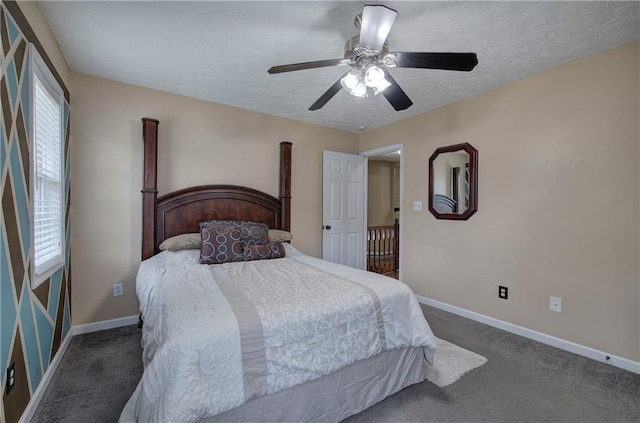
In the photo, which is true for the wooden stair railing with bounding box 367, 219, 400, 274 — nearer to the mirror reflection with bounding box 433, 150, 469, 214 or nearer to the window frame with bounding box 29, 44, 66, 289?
the mirror reflection with bounding box 433, 150, 469, 214

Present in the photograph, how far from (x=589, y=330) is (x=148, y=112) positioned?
4536mm

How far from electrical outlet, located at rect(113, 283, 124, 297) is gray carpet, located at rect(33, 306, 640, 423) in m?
0.46

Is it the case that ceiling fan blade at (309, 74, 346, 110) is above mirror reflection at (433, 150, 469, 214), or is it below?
above

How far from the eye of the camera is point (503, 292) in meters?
2.92

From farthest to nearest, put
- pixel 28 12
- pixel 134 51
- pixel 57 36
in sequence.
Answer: pixel 134 51, pixel 57 36, pixel 28 12

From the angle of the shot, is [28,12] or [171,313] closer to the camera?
[171,313]

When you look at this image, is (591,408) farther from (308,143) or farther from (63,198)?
(63,198)

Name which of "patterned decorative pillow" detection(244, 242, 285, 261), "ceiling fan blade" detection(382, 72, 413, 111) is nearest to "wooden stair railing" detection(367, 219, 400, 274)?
"patterned decorative pillow" detection(244, 242, 285, 261)

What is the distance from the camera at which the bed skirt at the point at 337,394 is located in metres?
1.33

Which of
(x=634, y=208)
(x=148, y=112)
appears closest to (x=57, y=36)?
(x=148, y=112)

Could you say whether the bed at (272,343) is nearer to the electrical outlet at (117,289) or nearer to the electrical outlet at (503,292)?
the electrical outlet at (117,289)

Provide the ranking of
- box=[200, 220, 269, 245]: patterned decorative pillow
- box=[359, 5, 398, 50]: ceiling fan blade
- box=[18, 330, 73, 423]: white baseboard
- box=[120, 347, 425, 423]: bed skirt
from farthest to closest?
1. box=[200, 220, 269, 245]: patterned decorative pillow
2. box=[18, 330, 73, 423]: white baseboard
3. box=[359, 5, 398, 50]: ceiling fan blade
4. box=[120, 347, 425, 423]: bed skirt

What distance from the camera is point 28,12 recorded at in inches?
66.4

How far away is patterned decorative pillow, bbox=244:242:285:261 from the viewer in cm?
281
